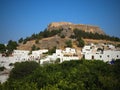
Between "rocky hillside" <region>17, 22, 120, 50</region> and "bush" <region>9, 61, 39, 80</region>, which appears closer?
"bush" <region>9, 61, 39, 80</region>

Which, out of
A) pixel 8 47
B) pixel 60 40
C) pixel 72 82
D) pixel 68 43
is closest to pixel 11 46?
pixel 8 47

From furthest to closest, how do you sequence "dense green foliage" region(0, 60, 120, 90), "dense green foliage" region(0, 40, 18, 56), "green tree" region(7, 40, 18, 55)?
"green tree" region(7, 40, 18, 55), "dense green foliage" region(0, 40, 18, 56), "dense green foliage" region(0, 60, 120, 90)

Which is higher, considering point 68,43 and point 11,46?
point 68,43

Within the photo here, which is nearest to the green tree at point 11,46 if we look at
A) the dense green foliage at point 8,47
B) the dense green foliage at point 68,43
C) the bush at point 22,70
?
the dense green foliage at point 8,47

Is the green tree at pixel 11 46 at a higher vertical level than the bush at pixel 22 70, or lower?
higher

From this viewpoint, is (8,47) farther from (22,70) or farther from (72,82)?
(72,82)

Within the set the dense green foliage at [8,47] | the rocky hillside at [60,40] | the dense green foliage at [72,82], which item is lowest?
the dense green foliage at [72,82]

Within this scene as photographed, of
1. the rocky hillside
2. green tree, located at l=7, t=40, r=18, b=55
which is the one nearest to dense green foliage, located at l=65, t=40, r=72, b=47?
the rocky hillside

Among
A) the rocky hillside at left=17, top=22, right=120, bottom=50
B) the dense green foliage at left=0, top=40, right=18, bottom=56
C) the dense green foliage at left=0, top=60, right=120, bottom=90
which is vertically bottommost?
the dense green foliage at left=0, top=60, right=120, bottom=90

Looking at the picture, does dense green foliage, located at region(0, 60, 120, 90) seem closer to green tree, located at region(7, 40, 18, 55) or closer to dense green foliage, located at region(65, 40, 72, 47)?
dense green foliage, located at region(65, 40, 72, 47)

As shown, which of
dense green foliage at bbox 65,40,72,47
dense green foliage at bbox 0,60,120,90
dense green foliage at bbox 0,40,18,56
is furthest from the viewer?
dense green foliage at bbox 65,40,72,47

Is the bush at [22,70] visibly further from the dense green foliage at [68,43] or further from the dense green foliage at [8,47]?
the dense green foliage at [68,43]

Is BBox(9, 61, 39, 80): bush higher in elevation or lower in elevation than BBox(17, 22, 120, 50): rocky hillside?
lower

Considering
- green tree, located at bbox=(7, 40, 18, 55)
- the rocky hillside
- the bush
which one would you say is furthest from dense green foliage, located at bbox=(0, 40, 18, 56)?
the bush
